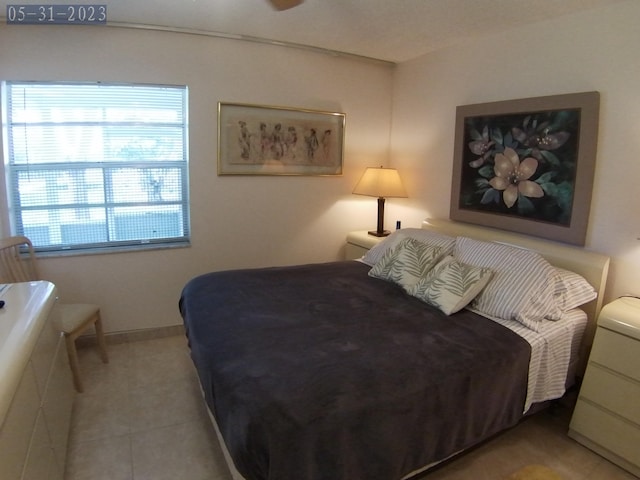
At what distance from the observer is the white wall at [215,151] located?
2809 mm

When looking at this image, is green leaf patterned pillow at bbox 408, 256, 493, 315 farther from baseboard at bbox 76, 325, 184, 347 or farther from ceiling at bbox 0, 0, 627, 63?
baseboard at bbox 76, 325, 184, 347

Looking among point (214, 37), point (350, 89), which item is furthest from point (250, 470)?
point (350, 89)

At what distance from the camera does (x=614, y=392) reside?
2016 mm

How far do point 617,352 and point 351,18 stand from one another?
2522mm

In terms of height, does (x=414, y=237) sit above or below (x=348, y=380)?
above

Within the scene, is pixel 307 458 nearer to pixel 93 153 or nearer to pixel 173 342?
pixel 173 342

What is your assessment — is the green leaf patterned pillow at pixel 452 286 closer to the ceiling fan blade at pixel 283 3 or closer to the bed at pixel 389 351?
the bed at pixel 389 351

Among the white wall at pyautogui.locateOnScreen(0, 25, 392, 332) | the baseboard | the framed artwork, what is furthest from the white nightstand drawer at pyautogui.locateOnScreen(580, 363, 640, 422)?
the baseboard

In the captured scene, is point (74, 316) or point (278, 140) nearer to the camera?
point (74, 316)

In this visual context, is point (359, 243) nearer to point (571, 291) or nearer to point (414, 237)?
point (414, 237)

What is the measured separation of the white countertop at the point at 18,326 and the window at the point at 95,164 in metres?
1.12

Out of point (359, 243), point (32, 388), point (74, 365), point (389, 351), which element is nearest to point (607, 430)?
point (389, 351)

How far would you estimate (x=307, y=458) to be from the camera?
136cm

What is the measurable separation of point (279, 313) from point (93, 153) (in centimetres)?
200
